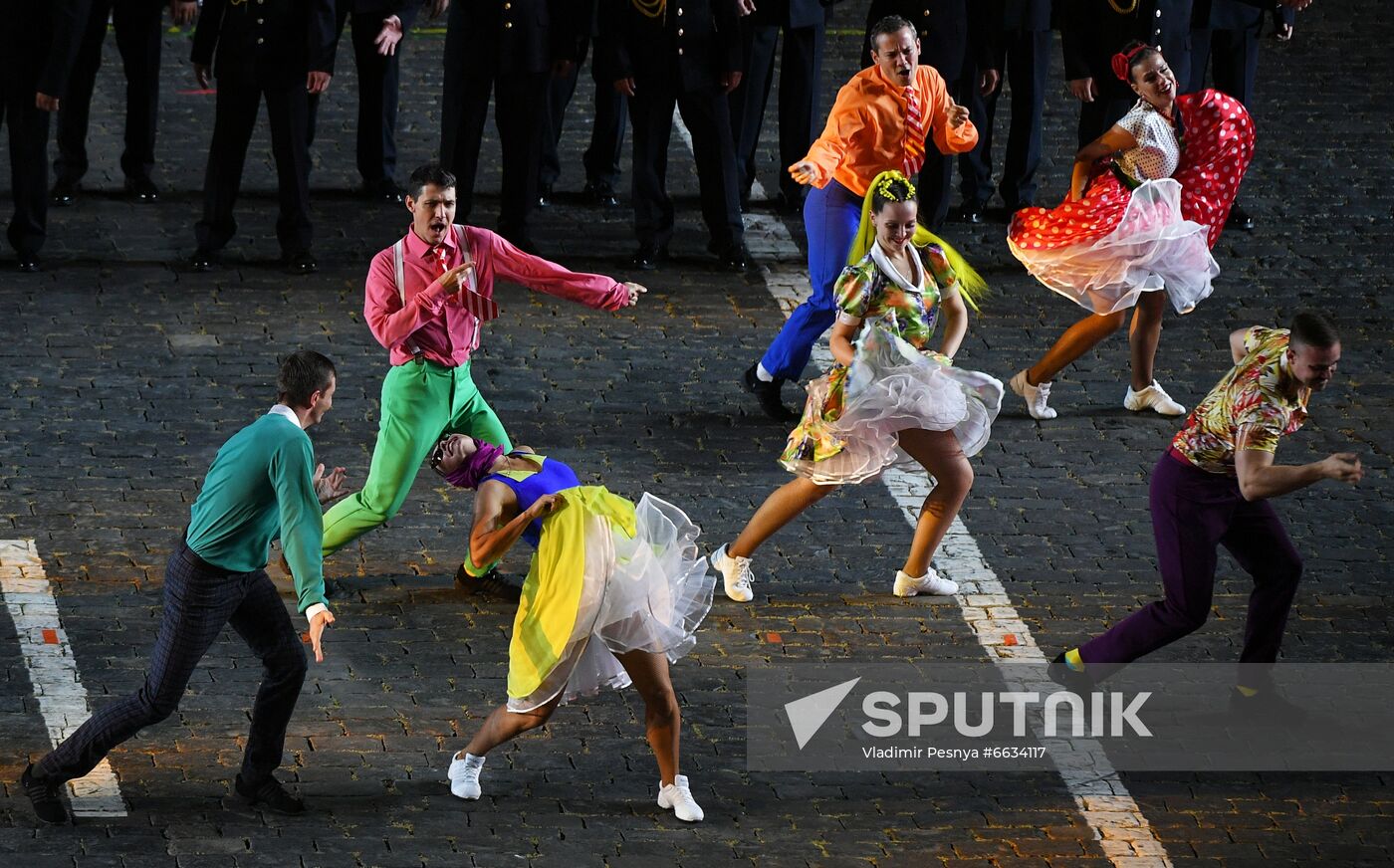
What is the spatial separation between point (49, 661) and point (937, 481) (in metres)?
4.08

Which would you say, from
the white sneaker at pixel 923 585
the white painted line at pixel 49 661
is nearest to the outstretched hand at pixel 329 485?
the white painted line at pixel 49 661

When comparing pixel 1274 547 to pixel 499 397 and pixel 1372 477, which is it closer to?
pixel 1372 477

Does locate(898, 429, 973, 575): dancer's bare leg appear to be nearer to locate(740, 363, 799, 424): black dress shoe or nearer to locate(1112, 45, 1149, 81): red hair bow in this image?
locate(740, 363, 799, 424): black dress shoe

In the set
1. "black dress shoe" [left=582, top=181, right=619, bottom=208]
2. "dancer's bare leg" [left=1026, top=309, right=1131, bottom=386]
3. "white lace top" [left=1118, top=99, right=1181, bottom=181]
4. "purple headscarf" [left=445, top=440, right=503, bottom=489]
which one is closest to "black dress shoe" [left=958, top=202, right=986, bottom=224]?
"black dress shoe" [left=582, top=181, right=619, bottom=208]

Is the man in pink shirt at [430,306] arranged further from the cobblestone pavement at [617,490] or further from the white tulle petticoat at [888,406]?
the white tulle petticoat at [888,406]

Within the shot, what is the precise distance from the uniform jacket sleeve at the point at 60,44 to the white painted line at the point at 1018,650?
4.75 metres

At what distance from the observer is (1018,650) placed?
31.8 ft

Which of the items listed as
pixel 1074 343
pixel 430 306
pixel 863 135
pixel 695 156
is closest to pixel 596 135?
pixel 695 156

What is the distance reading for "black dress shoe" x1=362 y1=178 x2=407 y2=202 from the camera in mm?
15406

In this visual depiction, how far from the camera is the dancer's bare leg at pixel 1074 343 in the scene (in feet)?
39.2

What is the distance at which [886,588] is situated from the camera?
33.7ft

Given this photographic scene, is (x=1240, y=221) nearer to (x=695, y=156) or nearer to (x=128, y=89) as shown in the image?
(x=695, y=156)

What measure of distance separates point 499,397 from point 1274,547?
5028mm

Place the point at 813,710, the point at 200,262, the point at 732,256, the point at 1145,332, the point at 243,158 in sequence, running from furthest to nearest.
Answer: the point at 732,256, the point at 200,262, the point at 243,158, the point at 1145,332, the point at 813,710
